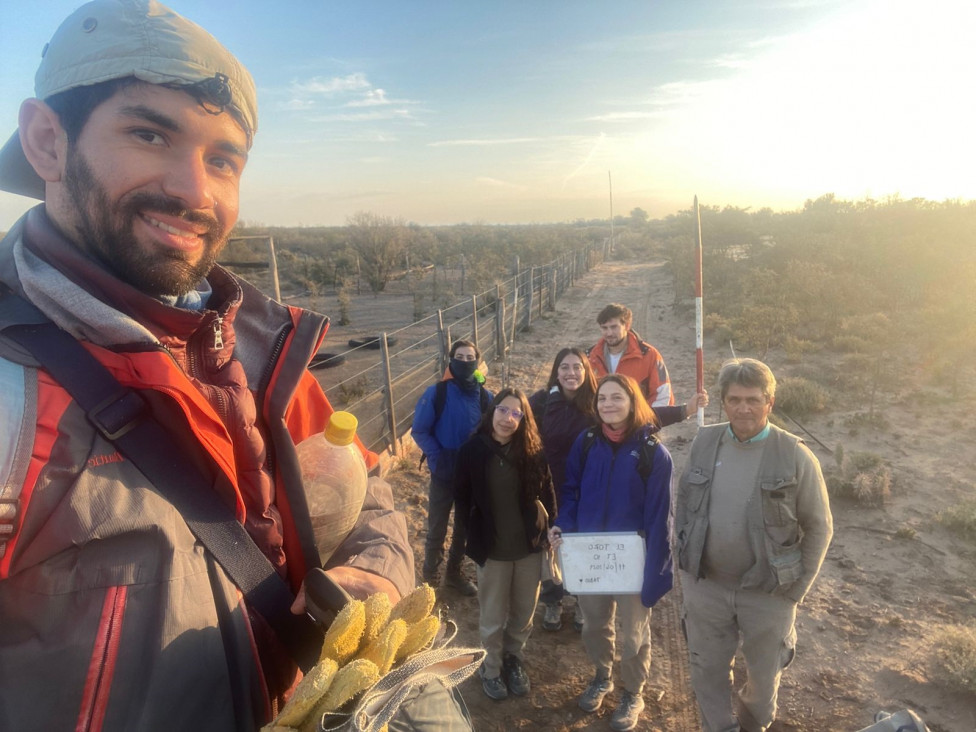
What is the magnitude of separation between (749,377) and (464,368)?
212 centimetres

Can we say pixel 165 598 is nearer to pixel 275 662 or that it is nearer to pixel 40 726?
pixel 40 726

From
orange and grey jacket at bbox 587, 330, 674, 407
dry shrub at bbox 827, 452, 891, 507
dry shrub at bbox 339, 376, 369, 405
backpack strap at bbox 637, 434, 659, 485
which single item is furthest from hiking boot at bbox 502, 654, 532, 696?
dry shrub at bbox 339, 376, 369, 405

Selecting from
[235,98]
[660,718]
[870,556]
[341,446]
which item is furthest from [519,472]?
[870,556]

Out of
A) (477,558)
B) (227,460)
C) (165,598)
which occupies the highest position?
(227,460)

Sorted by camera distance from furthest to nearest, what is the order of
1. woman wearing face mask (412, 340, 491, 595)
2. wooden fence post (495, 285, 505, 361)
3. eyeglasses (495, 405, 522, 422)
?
wooden fence post (495, 285, 505, 361)
woman wearing face mask (412, 340, 491, 595)
eyeglasses (495, 405, 522, 422)

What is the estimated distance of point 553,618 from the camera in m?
4.00

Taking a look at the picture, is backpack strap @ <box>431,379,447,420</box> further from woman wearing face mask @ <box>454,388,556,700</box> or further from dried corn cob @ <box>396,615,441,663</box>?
dried corn cob @ <box>396,615,441,663</box>

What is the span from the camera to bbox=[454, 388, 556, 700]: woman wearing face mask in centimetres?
335

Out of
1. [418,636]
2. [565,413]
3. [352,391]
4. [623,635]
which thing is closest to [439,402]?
[565,413]

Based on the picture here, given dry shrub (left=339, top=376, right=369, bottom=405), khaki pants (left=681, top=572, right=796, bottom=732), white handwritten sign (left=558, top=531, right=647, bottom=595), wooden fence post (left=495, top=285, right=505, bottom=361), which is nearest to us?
khaki pants (left=681, top=572, right=796, bottom=732)

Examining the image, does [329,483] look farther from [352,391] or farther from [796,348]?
[796,348]

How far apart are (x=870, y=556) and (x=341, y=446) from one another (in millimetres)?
5104

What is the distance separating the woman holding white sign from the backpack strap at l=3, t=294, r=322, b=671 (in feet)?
7.66

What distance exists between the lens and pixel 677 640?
12.5ft
